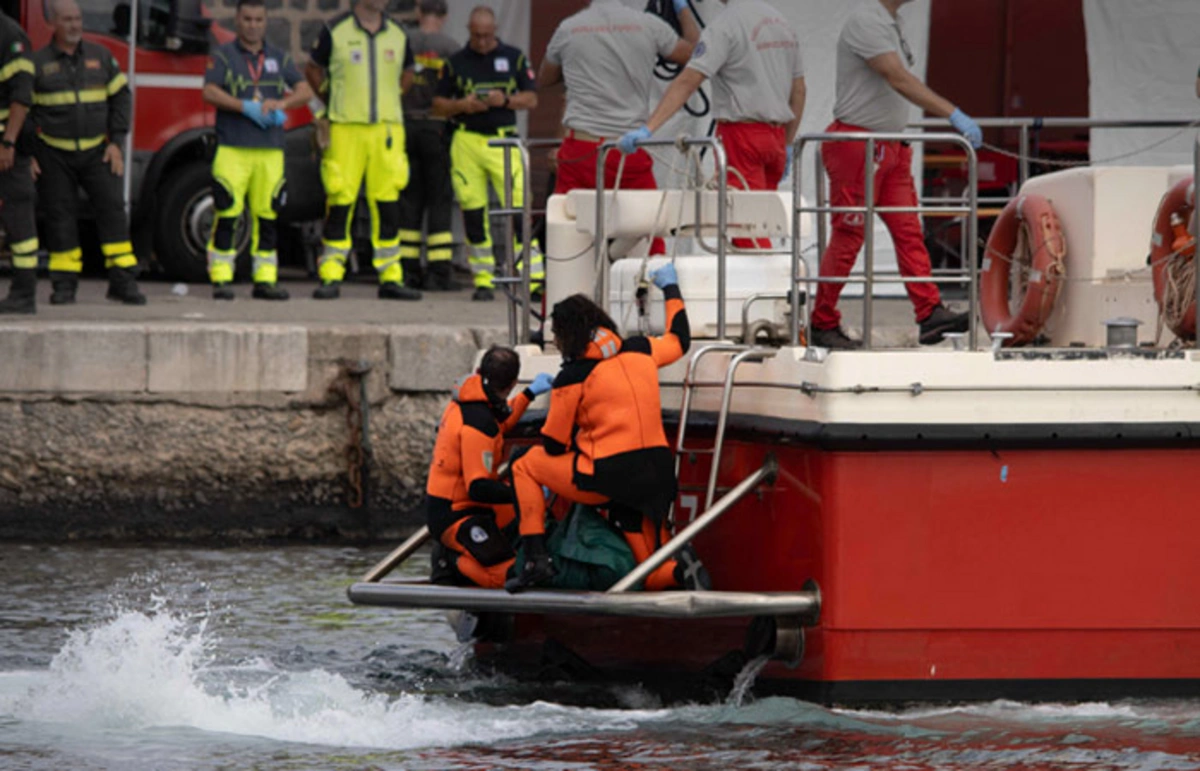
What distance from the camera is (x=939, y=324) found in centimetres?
867

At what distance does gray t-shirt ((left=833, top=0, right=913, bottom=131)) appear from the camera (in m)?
8.90

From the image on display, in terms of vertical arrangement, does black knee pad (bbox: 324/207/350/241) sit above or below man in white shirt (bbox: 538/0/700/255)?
below

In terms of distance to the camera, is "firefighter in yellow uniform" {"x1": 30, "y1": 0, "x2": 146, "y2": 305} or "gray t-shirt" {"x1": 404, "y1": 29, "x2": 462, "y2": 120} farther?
"gray t-shirt" {"x1": 404, "y1": 29, "x2": 462, "y2": 120}

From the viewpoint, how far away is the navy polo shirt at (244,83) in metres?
13.1

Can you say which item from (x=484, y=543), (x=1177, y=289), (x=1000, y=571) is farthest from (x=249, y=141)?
(x=1000, y=571)

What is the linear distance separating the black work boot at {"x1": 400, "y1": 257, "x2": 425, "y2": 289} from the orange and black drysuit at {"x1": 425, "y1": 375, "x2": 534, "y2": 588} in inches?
251

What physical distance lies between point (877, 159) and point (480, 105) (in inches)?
201

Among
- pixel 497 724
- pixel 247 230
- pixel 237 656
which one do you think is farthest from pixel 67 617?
pixel 247 230

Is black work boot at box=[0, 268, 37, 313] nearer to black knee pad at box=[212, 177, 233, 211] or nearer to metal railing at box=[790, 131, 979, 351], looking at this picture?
black knee pad at box=[212, 177, 233, 211]

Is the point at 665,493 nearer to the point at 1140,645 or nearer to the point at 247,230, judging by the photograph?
the point at 1140,645

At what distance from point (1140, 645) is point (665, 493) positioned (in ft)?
4.80

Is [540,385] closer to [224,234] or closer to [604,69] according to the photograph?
[604,69]

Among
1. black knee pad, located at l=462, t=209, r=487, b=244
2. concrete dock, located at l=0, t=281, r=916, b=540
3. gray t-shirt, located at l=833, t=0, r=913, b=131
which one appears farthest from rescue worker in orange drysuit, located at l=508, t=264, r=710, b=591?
black knee pad, located at l=462, t=209, r=487, b=244

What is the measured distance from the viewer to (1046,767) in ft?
21.4
